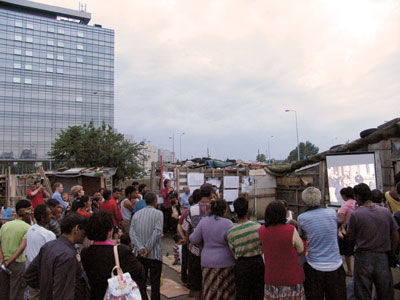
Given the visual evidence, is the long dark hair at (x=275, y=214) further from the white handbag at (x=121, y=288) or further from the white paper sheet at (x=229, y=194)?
the white paper sheet at (x=229, y=194)

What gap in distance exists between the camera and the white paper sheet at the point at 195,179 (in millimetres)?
11969

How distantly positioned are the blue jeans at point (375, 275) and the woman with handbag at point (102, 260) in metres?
2.90

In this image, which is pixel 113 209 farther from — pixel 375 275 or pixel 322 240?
pixel 375 275

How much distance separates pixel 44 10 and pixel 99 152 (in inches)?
2787

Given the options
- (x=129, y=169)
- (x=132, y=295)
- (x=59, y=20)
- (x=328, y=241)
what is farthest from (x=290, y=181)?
(x=59, y=20)

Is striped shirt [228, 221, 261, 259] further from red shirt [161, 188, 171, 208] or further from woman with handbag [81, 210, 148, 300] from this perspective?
red shirt [161, 188, 171, 208]

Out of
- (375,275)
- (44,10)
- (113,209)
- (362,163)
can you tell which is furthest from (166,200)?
(44,10)

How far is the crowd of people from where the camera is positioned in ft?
9.12

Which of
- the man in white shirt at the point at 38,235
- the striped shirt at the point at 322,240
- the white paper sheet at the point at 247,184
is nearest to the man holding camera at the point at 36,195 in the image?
the man in white shirt at the point at 38,235

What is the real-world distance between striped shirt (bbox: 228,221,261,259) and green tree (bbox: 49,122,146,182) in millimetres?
23602

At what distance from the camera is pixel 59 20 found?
7712 cm

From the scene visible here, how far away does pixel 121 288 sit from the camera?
2600 mm

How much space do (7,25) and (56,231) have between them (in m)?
86.6

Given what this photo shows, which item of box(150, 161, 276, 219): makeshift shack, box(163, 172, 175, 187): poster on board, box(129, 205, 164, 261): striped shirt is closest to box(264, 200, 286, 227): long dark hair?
box(129, 205, 164, 261): striped shirt
